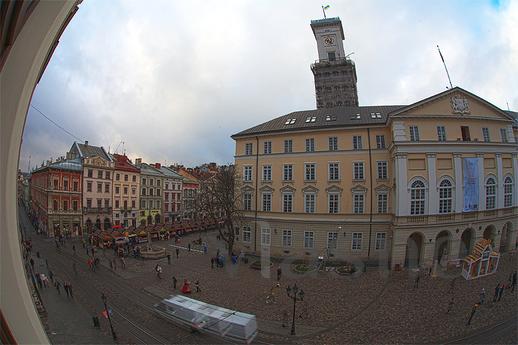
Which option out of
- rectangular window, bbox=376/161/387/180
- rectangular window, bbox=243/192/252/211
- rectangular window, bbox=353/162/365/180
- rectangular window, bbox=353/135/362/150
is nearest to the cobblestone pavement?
rectangular window, bbox=376/161/387/180

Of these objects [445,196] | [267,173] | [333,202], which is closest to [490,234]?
[445,196]

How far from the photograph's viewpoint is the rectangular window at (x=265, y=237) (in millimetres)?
6594

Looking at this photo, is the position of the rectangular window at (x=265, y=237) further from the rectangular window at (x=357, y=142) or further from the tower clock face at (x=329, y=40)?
the tower clock face at (x=329, y=40)

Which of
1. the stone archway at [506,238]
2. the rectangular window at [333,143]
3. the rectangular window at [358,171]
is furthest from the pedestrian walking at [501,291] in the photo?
the rectangular window at [333,143]

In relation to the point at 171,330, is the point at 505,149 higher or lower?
higher

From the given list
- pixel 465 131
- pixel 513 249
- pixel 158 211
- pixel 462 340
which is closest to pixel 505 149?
pixel 465 131

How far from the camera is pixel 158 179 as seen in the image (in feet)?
11.2

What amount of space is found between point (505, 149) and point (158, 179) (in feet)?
16.2

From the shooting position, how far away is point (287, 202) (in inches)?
316

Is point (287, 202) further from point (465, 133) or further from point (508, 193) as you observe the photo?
point (508, 193)

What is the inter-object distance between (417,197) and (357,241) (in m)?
2.13

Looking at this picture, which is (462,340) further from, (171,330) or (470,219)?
(171,330)

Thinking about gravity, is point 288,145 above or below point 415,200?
above

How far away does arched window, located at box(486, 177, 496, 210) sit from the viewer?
305 centimetres
